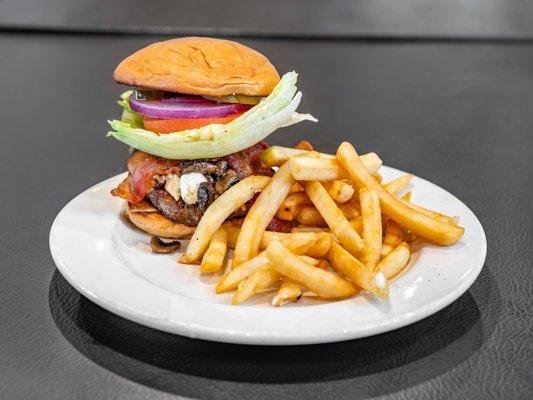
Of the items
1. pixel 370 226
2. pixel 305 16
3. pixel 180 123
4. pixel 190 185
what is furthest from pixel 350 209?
pixel 305 16

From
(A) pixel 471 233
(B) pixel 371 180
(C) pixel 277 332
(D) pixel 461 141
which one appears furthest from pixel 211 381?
(D) pixel 461 141

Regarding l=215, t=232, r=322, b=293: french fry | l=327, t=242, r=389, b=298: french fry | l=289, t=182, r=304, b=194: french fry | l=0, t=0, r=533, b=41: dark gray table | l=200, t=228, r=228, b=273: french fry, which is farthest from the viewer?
l=0, t=0, r=533, b=41: dark gray table

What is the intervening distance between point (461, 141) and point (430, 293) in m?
2.13

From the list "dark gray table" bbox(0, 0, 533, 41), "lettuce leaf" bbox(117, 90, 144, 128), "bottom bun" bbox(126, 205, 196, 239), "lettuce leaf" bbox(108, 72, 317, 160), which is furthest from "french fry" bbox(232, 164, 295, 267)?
"dark gray table" bbox(0, 0, 533, 41)

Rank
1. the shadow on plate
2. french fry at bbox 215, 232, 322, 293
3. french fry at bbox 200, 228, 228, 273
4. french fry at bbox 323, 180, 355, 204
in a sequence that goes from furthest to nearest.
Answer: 1. french fry at bbox 323, 180, 355, 204
2. french fry at bbox 200, 228, 228, 273
3. french fry at bbox 215, 232, 322, 293
4. the shadow on plate

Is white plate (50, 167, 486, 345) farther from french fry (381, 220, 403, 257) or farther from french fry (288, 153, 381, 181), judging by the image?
french fry (288, 153, 381, 181)

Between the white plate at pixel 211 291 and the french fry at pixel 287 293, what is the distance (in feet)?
0.11

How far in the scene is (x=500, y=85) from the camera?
4871 millimetres

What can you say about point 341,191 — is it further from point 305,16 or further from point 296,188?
point 305,16

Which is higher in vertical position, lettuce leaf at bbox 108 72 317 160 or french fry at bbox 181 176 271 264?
lettuce leaf at bbox 108 72 317 160

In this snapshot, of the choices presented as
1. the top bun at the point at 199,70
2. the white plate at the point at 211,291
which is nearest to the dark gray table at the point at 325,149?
the white plate at the point at 211,291

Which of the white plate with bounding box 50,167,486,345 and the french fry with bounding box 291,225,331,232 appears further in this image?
the french fry with bounding box 291,225,331,232

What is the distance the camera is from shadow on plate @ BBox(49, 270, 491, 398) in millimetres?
1759

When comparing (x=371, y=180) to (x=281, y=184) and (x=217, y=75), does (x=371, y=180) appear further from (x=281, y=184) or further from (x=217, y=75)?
(x=217, y=75)
